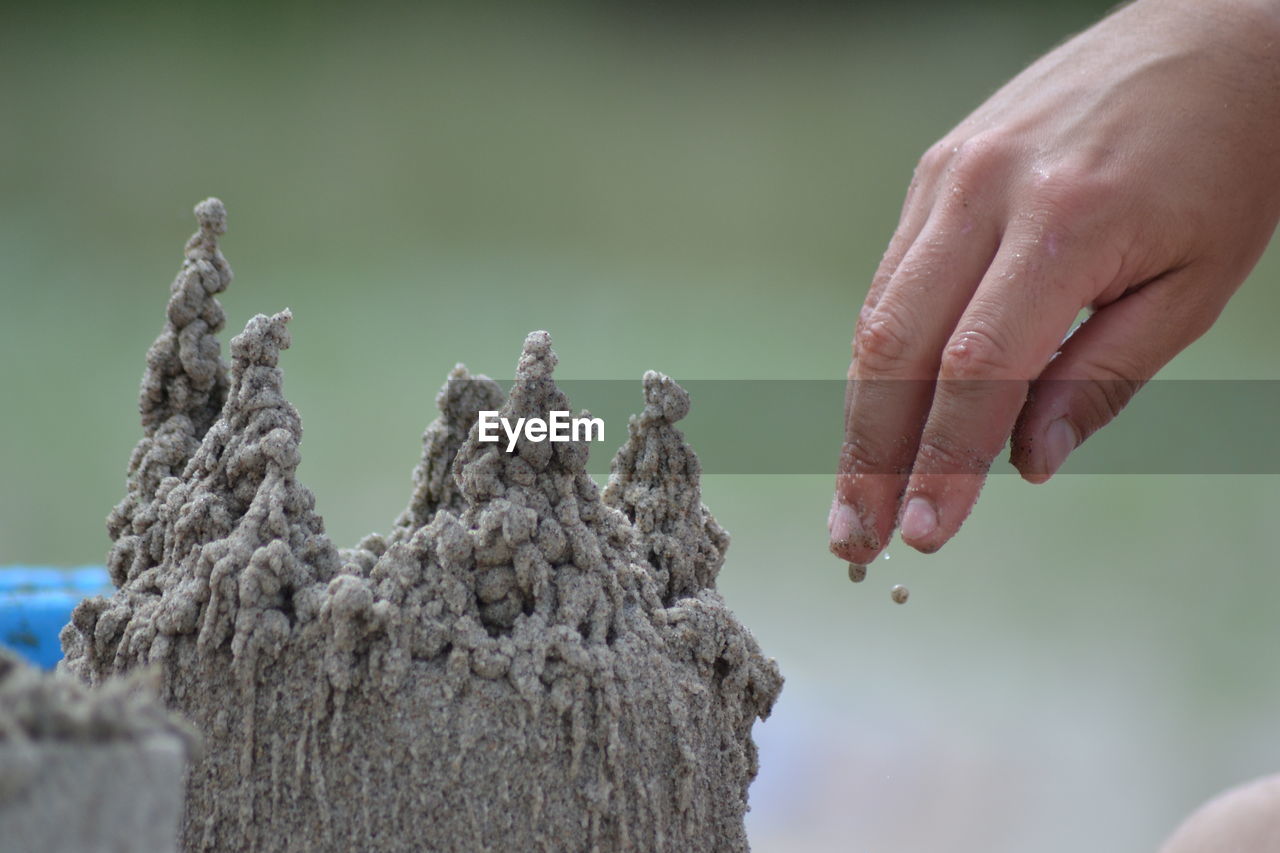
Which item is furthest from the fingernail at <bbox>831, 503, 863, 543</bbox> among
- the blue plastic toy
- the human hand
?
the blue plastic toy

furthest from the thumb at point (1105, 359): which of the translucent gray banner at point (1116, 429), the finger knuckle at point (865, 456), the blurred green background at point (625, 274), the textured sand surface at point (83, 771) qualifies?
the translucent gray banner at point (1116, 429)

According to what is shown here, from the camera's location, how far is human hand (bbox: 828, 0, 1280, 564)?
783 mm

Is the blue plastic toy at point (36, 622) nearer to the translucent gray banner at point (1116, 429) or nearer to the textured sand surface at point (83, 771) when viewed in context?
the textured sand surface at point (83, 771)

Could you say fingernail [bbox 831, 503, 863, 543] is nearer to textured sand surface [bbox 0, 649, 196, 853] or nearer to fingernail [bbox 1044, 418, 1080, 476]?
fingernail [bbox 1044, 418, 1080, 476]

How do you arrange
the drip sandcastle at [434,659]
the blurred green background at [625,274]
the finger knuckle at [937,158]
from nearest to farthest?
the drip sandcastle at [434,659], the finger knuckle at [937,158], the blurred green background at [625,274]

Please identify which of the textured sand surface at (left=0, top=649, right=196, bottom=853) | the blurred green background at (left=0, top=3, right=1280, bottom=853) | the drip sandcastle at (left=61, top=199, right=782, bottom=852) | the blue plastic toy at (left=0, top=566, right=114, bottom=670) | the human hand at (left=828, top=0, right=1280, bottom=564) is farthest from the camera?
the blurred green background at (left=0, top=3, right=1280, bottom=853)

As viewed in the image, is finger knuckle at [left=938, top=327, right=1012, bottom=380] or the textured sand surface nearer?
the textured sand surface

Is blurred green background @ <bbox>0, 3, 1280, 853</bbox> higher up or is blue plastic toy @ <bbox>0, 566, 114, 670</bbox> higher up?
blurred green background @ <bbox>0, 3, 1280, 853</bbox>

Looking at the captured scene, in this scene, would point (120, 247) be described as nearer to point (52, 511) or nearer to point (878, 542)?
point (52, 511)

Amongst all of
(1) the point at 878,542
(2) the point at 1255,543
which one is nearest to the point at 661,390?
(1) the point at 878,542

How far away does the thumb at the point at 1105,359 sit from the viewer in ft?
2.74

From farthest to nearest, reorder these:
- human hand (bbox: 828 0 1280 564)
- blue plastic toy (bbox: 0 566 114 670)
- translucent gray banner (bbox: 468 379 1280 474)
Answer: translucent gray banner (bbox: 468 379 1280 474)
blue plastic toy (bbox: 0 566 114 670)
human hand (bbox: 828 0 1280 564)

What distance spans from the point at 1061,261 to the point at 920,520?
196 millimetres

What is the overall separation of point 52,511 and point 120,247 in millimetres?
833
